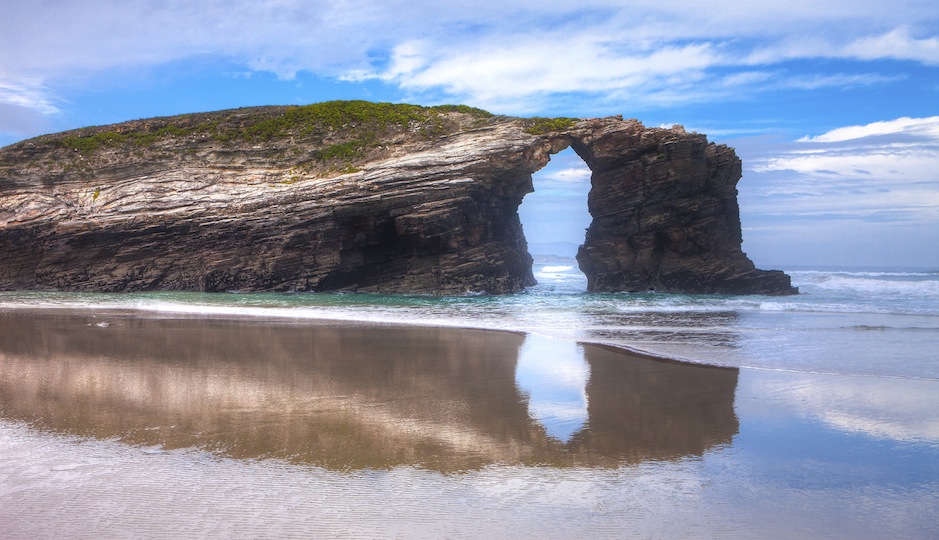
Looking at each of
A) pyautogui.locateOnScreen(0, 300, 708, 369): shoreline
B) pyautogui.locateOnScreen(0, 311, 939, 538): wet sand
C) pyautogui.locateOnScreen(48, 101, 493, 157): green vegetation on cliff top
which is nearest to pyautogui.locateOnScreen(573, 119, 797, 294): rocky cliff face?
pyautogui.locateOnScreen(48, 101, 493, 157): green vegetation on cliff top

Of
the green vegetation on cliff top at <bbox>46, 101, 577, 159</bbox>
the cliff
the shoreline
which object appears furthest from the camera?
the green vegetation on cliff top at <bbox>46, 101, 577, 159</bbox>

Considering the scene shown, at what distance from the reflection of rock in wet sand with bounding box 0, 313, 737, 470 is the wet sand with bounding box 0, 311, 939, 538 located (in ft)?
0.13

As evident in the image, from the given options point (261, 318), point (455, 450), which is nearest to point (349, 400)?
point (455, 450)

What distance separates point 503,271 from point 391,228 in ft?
16.5

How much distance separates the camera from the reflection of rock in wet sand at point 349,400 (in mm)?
5227

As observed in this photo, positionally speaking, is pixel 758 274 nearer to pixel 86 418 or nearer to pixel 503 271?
pixel 503 271

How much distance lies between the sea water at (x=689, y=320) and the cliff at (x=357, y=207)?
3385 millimetres

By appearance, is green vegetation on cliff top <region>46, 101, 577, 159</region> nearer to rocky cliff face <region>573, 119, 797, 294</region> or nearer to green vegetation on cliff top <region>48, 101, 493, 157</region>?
green vegetation on cliff top <region>48, 101, 493, 157</region>

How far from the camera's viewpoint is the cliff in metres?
26.8

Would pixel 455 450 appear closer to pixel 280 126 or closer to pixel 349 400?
pixel 349 400

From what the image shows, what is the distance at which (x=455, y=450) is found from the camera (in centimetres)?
517

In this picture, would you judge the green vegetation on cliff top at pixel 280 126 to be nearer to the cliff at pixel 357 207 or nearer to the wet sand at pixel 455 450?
the cliff at pixel 357 207

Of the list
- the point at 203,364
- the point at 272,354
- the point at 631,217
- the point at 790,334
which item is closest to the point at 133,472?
the point at 203,364

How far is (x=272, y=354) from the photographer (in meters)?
10.0
